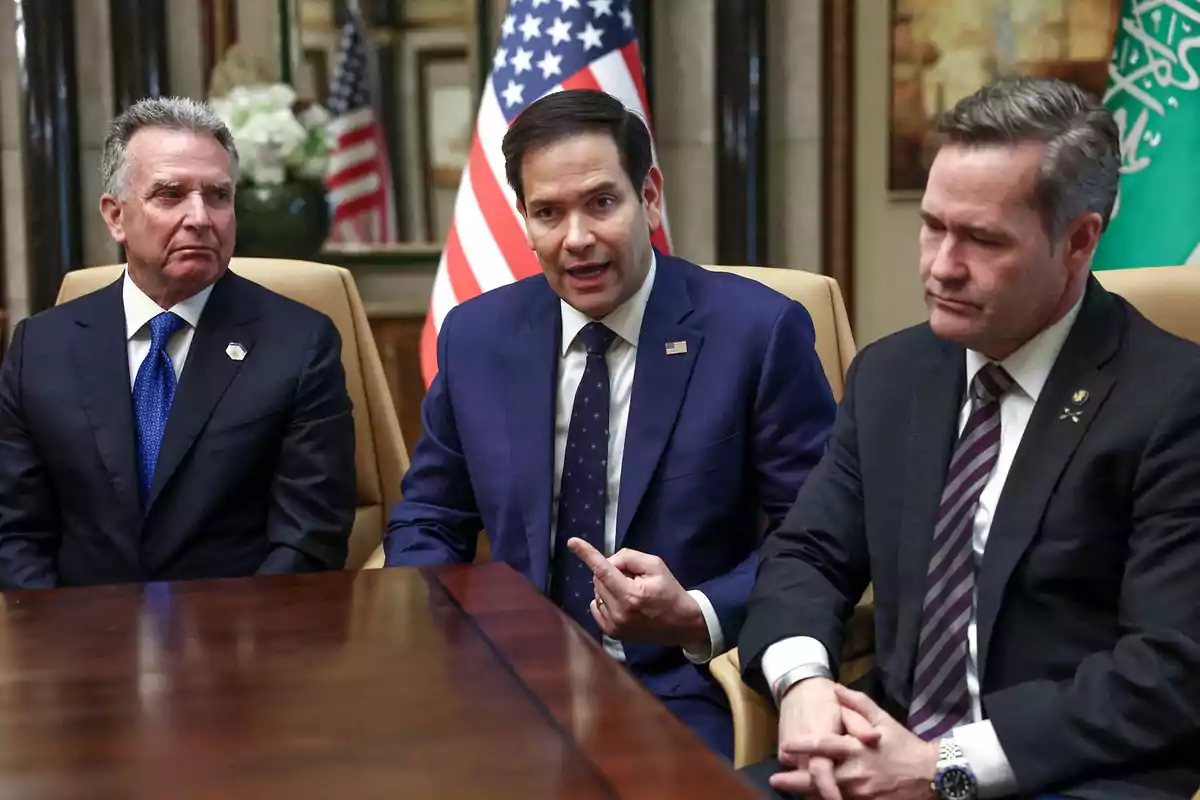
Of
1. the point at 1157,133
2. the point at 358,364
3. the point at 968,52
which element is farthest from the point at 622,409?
the point at 968,52

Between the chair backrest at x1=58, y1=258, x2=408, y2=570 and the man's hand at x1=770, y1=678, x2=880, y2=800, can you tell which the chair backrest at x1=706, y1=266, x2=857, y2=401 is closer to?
the chair backrest at x1=58, y1=258, x2=408, y2=570

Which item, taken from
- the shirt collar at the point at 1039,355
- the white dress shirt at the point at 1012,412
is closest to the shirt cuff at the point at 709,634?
the white dress shirt at the point at 1012,412

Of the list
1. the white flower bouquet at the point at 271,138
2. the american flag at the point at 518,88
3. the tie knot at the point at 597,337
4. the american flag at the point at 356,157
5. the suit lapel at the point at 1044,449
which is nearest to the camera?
the suit lapel at the point at 1044,449

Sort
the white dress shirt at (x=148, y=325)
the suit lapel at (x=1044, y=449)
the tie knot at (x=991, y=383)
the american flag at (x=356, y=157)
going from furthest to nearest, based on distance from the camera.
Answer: the american flag at (x=356, y=157)
the white dress shirt at (x=148, y=325)
the tie knot at (x=991, y=383)
the suit lapel at (x=1044, y=449)

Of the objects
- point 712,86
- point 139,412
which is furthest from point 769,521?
point 712,86

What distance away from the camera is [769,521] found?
90.5 inches

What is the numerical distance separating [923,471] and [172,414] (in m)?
1.38

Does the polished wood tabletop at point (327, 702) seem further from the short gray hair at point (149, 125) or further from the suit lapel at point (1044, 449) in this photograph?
the short gray hair at point (149, 125)

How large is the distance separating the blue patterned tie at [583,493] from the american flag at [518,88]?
1.29 meters

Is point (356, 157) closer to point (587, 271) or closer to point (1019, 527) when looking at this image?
point (587, 271)

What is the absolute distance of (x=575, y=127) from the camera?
7.28ft

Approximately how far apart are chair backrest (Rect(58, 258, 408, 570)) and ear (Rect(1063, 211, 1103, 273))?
160 centimetres

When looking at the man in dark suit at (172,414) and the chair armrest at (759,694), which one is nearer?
the chair armrest at (759,694)

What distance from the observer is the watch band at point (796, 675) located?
1.82m
